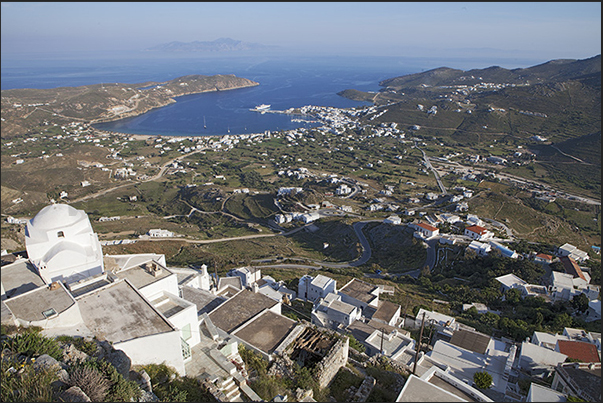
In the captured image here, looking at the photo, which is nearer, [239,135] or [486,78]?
[239,135]

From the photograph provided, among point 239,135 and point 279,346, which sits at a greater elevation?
point 279,346

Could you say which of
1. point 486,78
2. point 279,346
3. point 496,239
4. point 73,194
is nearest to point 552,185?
point 496,239

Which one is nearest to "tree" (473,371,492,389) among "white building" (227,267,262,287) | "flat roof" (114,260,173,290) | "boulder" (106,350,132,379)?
"boulder" (106,350,132,379)

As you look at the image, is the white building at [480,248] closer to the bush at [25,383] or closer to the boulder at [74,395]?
the boulder at [74,395]

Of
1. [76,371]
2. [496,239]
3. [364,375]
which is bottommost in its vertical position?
[496,239]

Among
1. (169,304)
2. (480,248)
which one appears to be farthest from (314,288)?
(480,248)

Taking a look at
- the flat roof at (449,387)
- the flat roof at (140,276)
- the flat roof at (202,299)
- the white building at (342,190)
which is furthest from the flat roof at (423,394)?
the white building at (342,190)

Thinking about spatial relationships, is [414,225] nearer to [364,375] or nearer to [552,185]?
[364,375]
